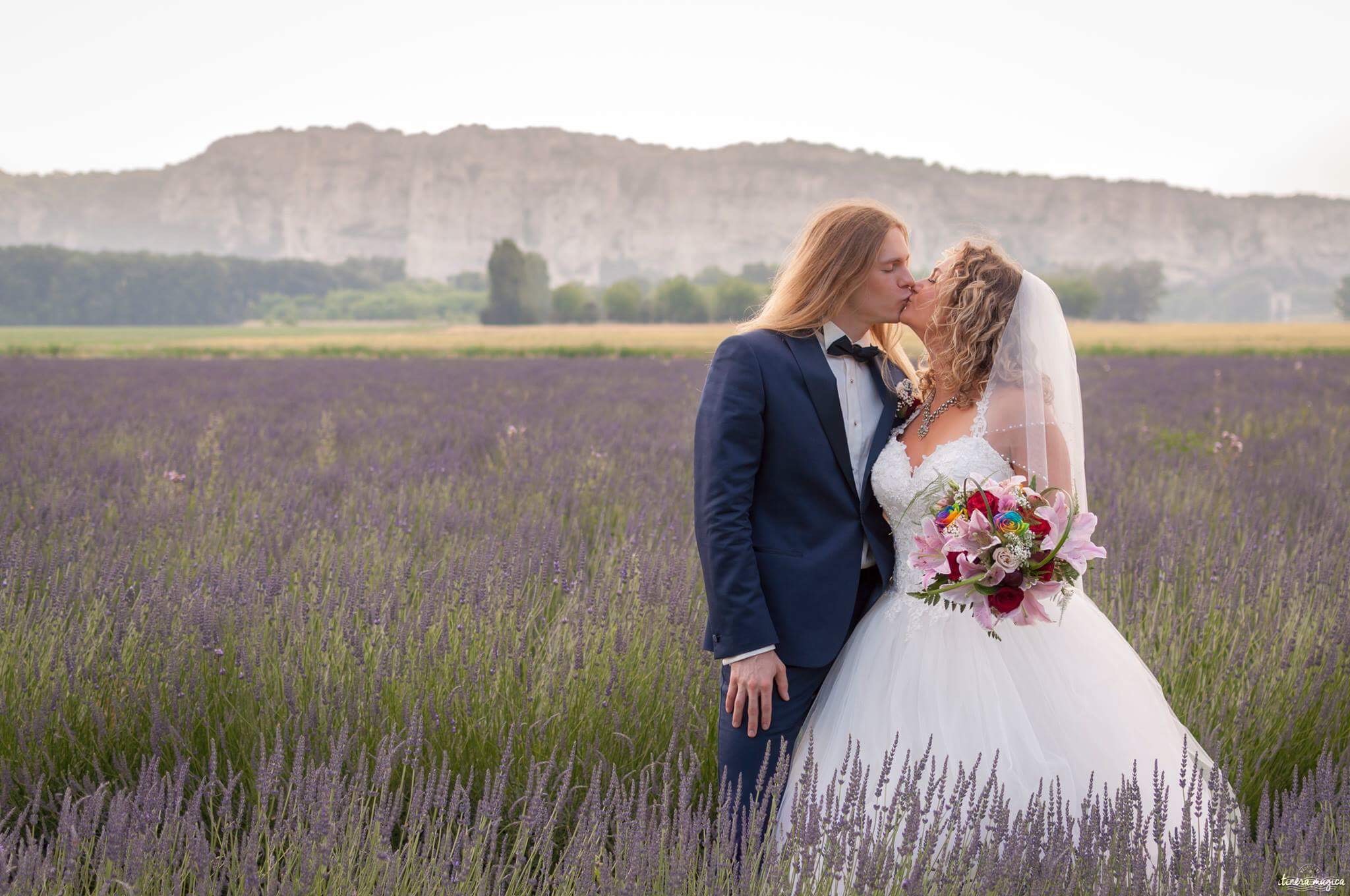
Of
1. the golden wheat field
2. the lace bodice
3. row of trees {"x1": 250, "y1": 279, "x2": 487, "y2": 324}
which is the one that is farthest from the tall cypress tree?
the lace bodice

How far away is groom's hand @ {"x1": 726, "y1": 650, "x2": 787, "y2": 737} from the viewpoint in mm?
2064

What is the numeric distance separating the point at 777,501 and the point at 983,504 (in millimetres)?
444

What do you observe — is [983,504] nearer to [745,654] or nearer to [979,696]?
[979,696]

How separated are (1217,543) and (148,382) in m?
15.5

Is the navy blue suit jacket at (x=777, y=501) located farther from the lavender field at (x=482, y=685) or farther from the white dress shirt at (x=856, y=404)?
the lavender field at (x=482, y=685)

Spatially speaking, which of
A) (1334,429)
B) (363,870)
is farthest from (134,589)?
(1334,429)

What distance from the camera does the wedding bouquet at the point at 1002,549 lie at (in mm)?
1972

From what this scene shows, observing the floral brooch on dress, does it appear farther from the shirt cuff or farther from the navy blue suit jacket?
the shirt cuff

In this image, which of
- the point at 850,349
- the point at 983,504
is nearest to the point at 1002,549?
the point at 983,504

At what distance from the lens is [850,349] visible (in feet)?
7.57

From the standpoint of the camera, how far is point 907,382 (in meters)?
2.53

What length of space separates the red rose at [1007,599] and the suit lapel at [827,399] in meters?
0.39

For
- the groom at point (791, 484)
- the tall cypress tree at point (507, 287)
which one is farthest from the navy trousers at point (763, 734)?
the tall cypress tree at point (507, 287)

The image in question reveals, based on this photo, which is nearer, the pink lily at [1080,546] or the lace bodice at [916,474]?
the pink lily at [1080,546]
